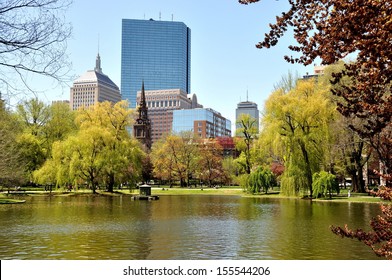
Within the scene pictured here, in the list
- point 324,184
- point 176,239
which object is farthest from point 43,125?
point 176,239

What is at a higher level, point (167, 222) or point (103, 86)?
point (103, 86)

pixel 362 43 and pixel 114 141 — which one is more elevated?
pixel 114 141

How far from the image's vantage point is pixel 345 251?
13.3 meters

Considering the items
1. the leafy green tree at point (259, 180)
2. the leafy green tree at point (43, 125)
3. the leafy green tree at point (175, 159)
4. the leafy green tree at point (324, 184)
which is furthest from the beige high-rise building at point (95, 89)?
the leafy green tree at point (324, 184)

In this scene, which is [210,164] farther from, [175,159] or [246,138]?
[246,138]

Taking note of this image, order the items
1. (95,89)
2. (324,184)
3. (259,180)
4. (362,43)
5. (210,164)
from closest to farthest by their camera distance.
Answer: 1. (362,43)
2. (324,184)
3. (259,180)
4. (210,164)
5. (95,89)

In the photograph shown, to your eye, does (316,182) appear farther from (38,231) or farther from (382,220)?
(382,220)

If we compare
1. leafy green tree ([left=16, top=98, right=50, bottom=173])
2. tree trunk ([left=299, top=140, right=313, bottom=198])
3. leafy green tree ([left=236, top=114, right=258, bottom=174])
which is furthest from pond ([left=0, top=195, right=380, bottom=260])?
leafy green tree ([left=236, top=114, right=258, bottom=174])

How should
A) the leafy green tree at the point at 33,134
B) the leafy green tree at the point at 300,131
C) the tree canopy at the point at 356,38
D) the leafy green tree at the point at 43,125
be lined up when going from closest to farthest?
the tree canopy at the point at 356,38
the leafy green tree at the point at 300,131
the leafy green tree at the point at 33,134
the leafy green tree at the point at 43,125

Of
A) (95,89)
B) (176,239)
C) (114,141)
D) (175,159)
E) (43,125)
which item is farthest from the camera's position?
(95,89)

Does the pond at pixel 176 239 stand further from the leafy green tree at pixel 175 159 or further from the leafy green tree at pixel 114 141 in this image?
the leafy green tree at pixel 175 159

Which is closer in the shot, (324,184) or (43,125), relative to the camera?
(324,184)
